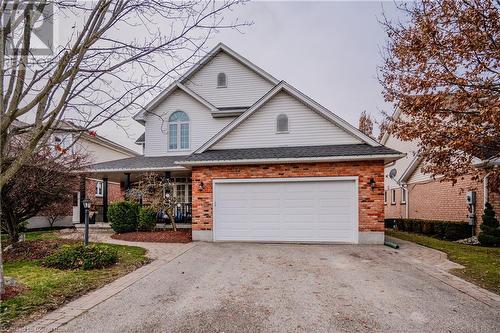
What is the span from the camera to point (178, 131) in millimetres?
17125

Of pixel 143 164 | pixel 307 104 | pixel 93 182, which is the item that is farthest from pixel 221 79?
→ pixel 93 182

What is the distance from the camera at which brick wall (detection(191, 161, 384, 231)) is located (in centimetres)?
1062

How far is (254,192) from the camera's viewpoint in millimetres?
11469

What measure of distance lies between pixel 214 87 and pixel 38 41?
39.9ft

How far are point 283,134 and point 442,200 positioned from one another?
31.7ft

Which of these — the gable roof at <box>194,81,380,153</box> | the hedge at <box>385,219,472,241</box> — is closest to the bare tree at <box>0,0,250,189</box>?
the gable roof at <box>194,81,380,153</box>

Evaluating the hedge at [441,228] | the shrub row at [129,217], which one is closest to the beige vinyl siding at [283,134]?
the shrub row at [129,217]

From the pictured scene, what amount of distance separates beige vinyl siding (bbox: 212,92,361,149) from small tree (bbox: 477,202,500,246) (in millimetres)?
6455

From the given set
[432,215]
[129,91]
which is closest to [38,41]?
[129,91]

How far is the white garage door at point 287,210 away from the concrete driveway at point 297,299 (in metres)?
2.58

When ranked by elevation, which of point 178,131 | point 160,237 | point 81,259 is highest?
point 178,131

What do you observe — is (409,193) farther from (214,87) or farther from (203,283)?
(203,283)

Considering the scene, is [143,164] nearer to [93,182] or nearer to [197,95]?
[197,95]

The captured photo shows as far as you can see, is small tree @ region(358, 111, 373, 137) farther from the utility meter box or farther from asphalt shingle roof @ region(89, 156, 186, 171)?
asphalt shingle roof @ region(89, 156, 186, 171)
